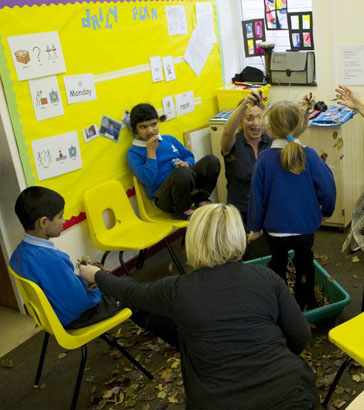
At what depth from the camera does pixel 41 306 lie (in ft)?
7.29

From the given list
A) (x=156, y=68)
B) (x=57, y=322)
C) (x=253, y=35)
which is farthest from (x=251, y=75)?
(x=57, y=322)

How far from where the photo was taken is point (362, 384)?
7.99 ft

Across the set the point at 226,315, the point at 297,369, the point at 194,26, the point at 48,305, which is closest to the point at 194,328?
the point at 226,315

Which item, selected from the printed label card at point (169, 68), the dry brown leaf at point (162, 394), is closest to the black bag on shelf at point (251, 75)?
the printed label card at point (169, 68)

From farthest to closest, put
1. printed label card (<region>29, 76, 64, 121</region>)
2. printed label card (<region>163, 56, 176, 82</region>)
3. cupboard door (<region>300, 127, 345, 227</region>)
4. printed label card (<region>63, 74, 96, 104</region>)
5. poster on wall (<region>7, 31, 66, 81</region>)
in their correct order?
printed label card (<region>163, 56, 176, 82</region>), cupboard door (<region>300, 127, 345, 227</region>), printed label card (<region>63, 74, 96, 104</region>), printed label card (<region>29, 76, 64, 121</region>), poster on wall (<region>7, 31, 66, 81</region>)

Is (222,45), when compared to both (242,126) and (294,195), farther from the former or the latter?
(294,195)

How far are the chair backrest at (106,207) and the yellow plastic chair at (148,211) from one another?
7 cm

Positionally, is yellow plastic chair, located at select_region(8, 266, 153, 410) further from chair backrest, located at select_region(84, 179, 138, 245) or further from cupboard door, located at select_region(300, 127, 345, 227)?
cupboard door, located at select_region(300, 127, 345, 227)

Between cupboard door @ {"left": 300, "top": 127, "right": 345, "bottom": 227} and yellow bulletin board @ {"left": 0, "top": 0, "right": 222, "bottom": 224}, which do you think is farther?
cupboard door @ {"left": 300, "top": 127, "right": 345, "bottom": 227}

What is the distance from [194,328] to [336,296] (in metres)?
1.43

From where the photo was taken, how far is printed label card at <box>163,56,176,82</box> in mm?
3883

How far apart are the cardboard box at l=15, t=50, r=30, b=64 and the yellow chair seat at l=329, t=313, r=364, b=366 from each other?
6.88ft

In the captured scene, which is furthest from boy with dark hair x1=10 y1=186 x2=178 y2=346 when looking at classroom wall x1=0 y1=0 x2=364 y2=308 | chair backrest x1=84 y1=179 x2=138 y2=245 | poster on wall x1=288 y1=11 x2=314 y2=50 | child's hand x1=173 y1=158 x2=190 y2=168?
poster on wall x1=288 y1=11 x2=314 y2=50

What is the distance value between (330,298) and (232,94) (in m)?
1.95
